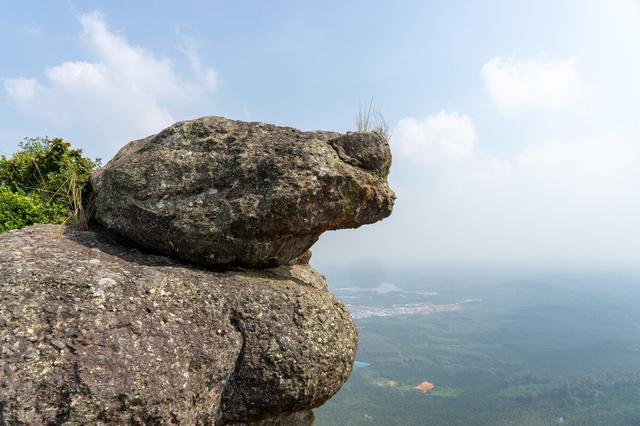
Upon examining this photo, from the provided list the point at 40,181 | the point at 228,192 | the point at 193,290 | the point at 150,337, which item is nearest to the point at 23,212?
the point at 40,181

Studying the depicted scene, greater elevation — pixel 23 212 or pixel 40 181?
pixel 40 181

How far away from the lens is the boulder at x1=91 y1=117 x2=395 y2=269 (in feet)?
23.2

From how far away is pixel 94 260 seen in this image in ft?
20.6

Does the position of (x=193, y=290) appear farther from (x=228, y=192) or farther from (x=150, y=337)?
(x=228, y=192)

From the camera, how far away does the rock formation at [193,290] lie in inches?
192

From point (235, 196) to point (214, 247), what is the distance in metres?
0.99

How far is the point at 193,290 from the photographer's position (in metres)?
6.32

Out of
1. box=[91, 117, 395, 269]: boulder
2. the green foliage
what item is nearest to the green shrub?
the green foliage

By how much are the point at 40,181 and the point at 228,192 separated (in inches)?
432

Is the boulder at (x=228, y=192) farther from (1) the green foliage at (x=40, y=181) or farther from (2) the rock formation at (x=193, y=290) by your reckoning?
(1) the green foliage at (x=40, y=181)

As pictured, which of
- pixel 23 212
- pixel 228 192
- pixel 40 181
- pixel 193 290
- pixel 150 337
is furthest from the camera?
pixel 40 181

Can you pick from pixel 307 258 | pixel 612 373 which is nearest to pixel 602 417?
pixel 612 373

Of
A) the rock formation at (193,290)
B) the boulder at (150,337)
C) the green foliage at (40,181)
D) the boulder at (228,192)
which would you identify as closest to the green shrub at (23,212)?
the green foliage at (40,181)

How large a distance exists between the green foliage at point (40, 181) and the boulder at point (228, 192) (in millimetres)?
2719
